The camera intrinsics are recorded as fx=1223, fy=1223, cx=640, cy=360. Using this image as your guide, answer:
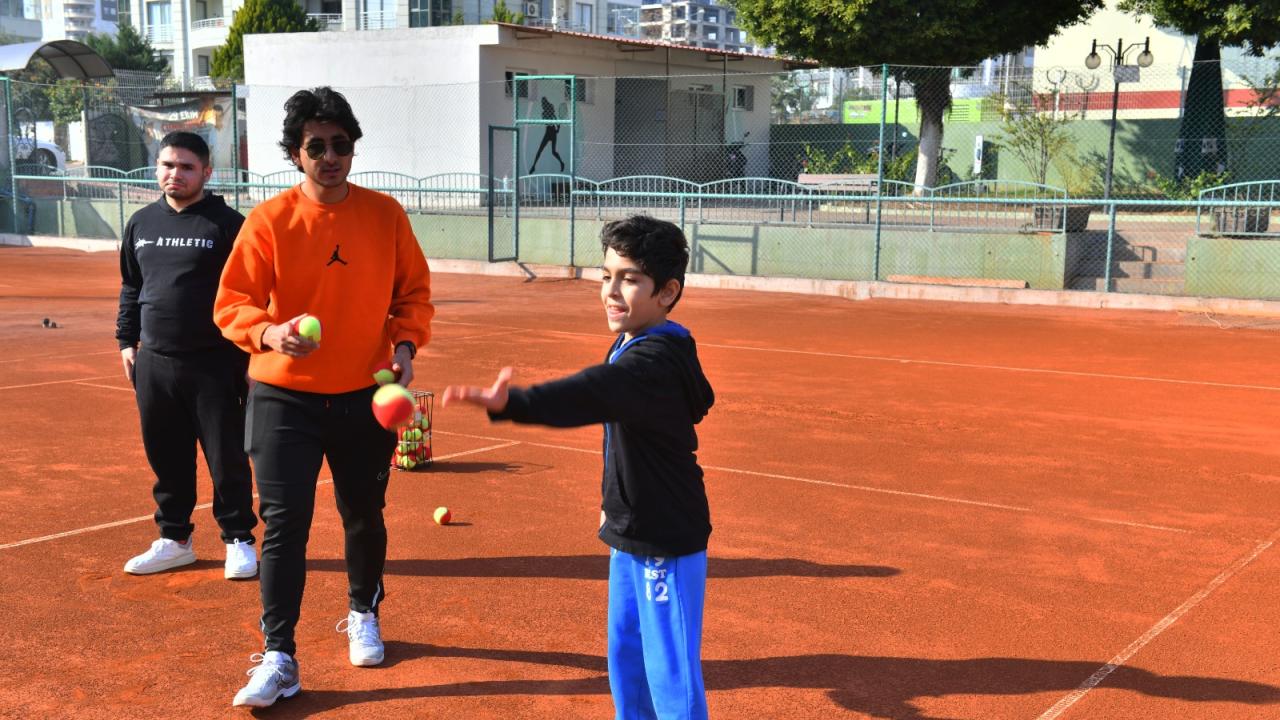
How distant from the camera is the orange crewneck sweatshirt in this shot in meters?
4.03

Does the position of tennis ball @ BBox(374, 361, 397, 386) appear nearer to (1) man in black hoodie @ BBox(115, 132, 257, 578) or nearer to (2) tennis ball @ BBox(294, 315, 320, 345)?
(2) tennis ball @ BBox(294, 315, 320, 345)

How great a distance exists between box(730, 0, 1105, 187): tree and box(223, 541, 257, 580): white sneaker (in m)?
23.7

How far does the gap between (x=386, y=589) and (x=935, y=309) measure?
499 inches

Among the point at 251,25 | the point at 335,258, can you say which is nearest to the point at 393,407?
the point at 335,258

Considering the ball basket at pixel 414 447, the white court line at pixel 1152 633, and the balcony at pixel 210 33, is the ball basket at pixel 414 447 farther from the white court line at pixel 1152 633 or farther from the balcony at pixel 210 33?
A: the balcony at pixel 210 33

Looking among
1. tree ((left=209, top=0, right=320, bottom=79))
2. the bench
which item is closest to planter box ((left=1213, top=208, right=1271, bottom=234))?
the bench

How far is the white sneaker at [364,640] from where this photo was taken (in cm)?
437

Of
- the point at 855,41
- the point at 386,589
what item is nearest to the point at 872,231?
the point at 855,41

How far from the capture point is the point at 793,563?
564 centimetres

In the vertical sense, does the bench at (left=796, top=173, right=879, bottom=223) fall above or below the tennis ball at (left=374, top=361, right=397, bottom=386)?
above

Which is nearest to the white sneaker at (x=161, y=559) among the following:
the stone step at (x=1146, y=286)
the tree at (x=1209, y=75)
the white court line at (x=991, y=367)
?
the white court line at (x=991, y=367)

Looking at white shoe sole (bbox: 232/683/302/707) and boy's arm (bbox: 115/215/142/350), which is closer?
white shoe sole (bbox: 232/683/302/707)

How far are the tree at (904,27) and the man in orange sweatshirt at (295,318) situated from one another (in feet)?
79.7

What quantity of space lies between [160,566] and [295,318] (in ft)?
6.73
